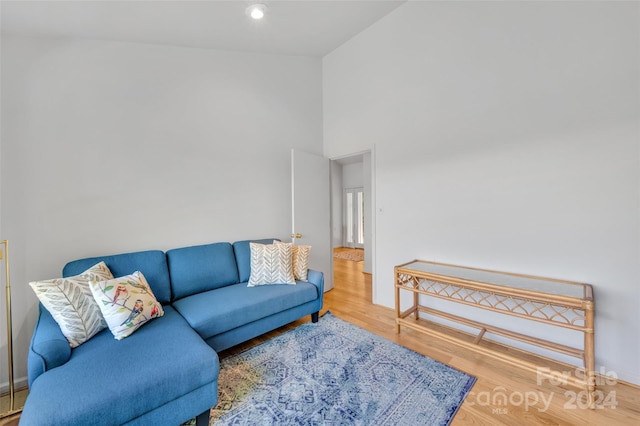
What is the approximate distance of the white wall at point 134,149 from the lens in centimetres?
188

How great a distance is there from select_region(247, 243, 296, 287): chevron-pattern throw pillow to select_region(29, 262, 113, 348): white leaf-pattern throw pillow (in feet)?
3.87

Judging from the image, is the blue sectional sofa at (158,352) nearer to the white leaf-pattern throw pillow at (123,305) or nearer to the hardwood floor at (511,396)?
the white leaf-pattern throw pillow at (123,305)

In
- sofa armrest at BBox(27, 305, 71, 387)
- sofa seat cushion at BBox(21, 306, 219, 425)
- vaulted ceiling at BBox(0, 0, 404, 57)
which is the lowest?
sofa seat cushion at BBox(21, 306, 219, 425)

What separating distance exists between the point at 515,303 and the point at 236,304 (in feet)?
7.47

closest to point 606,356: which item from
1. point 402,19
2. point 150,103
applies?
point 402,19

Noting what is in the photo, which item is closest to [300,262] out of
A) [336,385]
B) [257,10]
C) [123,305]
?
[336,385]

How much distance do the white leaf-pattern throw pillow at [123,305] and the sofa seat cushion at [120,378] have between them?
0.23 feet

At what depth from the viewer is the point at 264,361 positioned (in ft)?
6.59

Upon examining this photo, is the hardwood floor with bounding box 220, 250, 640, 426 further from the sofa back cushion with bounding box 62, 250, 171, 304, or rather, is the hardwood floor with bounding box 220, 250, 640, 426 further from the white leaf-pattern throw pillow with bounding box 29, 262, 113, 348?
the white leaf-pattern throw pillow with bounding box 29, 262, 113, 348

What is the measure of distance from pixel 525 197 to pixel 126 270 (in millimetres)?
3308

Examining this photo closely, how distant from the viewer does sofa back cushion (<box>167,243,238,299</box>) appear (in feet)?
7.66

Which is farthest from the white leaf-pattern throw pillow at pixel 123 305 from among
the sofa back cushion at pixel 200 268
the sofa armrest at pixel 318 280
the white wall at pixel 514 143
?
the white wall at pixel 514 143

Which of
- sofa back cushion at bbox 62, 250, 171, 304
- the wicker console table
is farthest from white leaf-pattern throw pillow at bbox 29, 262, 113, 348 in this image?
the wicker console table

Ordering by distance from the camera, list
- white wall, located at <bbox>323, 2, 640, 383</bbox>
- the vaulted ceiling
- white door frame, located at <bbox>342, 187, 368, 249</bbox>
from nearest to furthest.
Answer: white wall, located at <bbox>323, 2, 640, 383</bbox> < the vaulted ceiling < white door frame, located at <bbox>342, 187, 368, 249</bbox>
